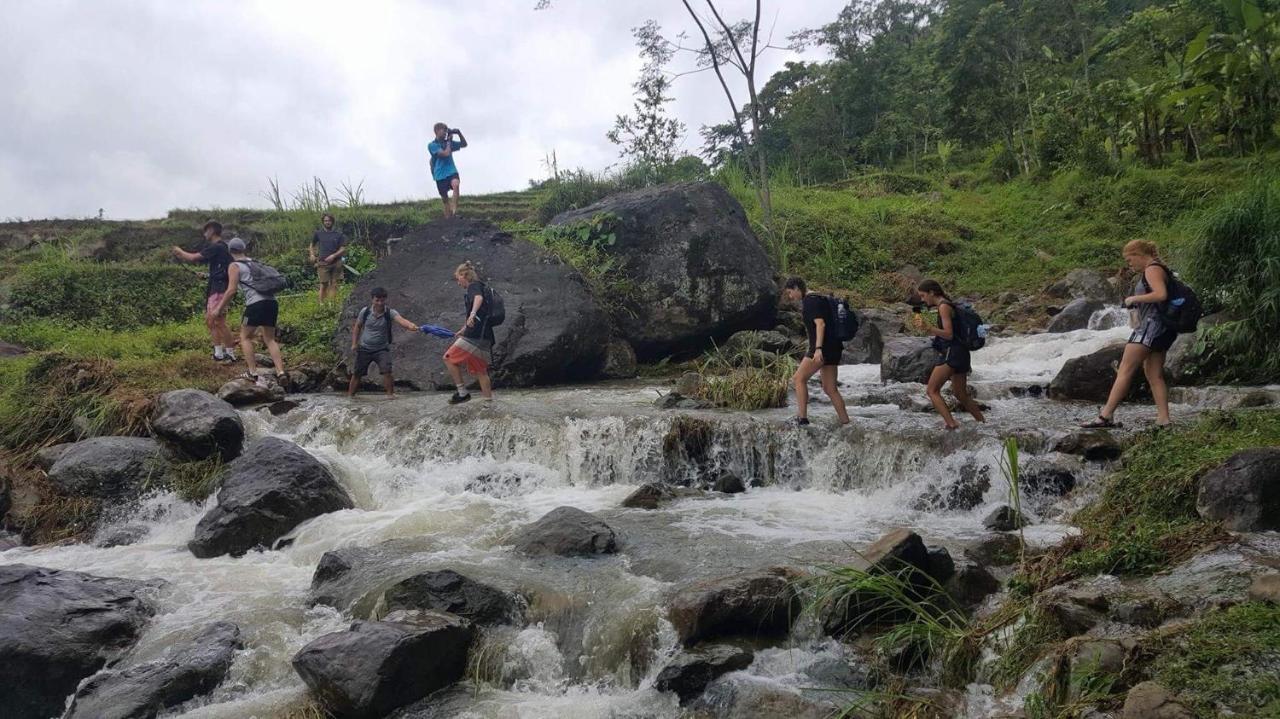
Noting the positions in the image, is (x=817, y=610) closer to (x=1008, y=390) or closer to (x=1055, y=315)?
(x=1008, y=390)

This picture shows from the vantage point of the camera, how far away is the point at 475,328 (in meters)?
11.0

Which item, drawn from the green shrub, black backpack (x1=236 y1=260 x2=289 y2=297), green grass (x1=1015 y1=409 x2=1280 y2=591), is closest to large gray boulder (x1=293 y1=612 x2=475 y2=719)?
green grass (x1=1015 y1=409 x2=1280 y2=591)

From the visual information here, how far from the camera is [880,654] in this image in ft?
15.8

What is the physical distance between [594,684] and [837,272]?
17538 mm

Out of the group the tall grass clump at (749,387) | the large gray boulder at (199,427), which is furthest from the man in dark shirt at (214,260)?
the tall grass clump at (749,387)

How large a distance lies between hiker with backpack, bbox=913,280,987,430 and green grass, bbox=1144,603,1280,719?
4.90 m

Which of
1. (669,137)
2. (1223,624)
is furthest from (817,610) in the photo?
(669,137)

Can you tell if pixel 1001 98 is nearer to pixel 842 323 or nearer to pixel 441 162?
pixel 441 162

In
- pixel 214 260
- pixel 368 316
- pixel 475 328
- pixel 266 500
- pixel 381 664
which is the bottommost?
pixel 381 664

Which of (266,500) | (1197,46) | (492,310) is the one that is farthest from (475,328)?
(1197,46)

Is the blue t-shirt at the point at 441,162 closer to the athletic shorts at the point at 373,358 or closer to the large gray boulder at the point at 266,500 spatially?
the athletic shorts at the point at 373,358

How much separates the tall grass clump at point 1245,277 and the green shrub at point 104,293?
18866 mm

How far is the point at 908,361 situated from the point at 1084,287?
668 centimetres

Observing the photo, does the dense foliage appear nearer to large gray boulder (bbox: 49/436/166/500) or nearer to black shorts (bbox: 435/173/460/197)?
black shorts (bbox: 435/173/460/197)
